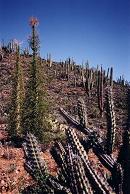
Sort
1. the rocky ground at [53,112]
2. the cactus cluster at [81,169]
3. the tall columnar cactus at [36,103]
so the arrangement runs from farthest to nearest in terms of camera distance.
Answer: the tall columnar cactus at [36,103] → the rocky ground at [53,112] → the cactus cluster at [81,169]

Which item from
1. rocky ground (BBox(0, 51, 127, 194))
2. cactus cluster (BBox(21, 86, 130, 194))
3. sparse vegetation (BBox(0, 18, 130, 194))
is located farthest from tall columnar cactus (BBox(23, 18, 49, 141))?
cactus cluster (BBox(21, 86, 130, 194))

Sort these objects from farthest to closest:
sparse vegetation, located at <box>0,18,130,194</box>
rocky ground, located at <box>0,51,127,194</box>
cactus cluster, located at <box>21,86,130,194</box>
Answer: rocky ground, located at <box>0,51,127,194</box> → sparse vegetation, located at <box>0,18,130,194</box> → cactus cluster, located at <box>21,86,130,194</box>

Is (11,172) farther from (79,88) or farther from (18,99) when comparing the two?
(79,88)

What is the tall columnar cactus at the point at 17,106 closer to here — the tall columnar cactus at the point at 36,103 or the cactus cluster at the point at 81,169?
the tall columnar cactus at the point at 36,103

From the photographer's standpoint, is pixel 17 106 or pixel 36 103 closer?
pixel 36 103

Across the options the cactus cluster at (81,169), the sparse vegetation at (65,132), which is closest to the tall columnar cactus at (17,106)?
the sparse vegetation at (65,132)

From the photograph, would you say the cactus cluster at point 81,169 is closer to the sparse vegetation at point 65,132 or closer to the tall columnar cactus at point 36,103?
the sparse vegetation at point 65,132

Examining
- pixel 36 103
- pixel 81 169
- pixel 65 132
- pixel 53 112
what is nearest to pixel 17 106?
pixel 36 103

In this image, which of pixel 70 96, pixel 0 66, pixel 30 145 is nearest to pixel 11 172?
pixel 30 145

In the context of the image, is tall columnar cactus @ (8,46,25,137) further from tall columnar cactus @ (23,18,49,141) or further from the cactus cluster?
the cactus cluster

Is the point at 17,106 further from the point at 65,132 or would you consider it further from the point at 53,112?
the point at 65,132

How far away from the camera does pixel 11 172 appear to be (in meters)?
15.2

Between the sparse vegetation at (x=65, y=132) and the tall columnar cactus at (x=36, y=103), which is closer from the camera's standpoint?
the sparse vegetation at (x=65, y=132)

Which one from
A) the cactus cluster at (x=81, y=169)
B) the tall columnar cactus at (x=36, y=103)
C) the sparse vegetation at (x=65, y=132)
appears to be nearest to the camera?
the cactus cluster at (x=81, y=169)
